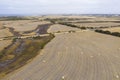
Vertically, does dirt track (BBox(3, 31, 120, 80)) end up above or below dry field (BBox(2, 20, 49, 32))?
above

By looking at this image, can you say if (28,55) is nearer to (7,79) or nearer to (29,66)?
(29,66)

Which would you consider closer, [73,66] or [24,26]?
[73,66]

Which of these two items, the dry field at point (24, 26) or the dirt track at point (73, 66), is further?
the dry field at point (24, 26)

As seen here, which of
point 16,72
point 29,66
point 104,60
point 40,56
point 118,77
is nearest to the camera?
point 118,77

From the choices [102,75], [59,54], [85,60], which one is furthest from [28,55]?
[102,75]

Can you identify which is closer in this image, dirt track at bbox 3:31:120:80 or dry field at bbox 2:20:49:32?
dirt track at bbox 3:31:120:80

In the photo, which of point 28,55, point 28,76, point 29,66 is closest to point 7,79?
point 28,76

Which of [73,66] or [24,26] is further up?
[73,66]

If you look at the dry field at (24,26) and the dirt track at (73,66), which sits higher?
the dirt track at (73,66)

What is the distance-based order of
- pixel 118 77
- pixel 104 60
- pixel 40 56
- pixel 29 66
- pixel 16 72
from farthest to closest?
pixel 40 56 < pixel 104 60 < pixel 29 66 < pixel 16 72 < pixel 118 77

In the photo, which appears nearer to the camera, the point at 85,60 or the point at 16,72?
the point at 16,72
